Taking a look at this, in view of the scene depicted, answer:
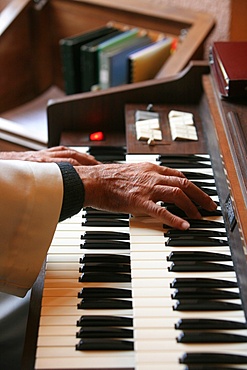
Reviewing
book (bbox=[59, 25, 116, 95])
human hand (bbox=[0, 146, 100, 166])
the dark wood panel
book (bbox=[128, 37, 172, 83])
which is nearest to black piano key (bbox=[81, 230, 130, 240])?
human hand (bbox=[0, 146, 100, 166])

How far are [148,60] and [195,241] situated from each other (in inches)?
45.6

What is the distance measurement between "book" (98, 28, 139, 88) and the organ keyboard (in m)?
1.05

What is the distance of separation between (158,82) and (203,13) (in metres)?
0.63

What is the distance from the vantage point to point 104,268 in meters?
1.41

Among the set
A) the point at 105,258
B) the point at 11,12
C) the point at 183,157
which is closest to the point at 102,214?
the point at 105,258

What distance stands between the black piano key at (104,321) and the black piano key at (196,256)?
0.17 m

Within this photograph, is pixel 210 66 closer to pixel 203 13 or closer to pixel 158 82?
pixel 158 82

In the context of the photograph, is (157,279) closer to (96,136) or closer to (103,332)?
(103,332)

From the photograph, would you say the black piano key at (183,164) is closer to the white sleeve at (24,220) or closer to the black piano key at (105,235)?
the black piano key at (105,235)

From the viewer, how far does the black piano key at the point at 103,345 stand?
3.97 feet

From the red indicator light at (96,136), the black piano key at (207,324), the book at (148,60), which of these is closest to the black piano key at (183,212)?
the black piano key at (207,324)

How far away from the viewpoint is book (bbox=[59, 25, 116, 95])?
2459 millimetres

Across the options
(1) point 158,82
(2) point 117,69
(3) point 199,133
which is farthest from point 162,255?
(2) point 117,69

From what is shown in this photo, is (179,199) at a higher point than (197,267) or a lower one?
higher
